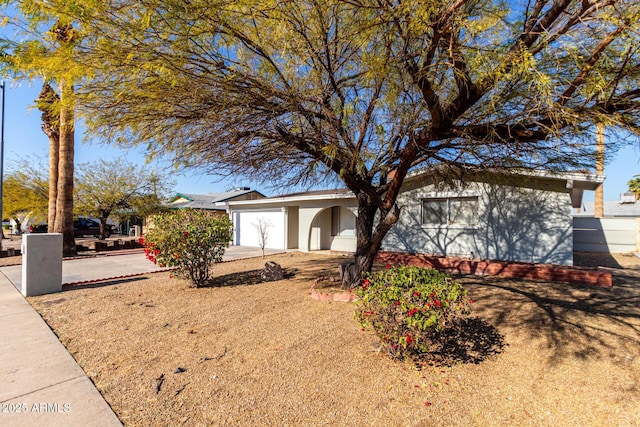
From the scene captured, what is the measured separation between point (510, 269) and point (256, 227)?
12.3 metres

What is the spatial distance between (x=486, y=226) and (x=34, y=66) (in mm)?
11076

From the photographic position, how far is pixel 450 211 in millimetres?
11094

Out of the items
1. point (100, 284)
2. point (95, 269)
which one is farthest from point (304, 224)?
point (100, 284)

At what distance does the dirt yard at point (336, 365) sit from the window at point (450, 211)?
4.61 metres

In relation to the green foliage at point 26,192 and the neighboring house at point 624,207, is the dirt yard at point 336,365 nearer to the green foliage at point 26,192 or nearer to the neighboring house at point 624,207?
the green foliage at point 26,192

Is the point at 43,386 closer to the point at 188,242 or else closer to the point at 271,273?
the point at 188,242

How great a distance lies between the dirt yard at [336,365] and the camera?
2871mm

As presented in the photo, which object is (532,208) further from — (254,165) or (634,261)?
(254,165)

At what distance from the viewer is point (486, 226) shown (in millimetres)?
10344

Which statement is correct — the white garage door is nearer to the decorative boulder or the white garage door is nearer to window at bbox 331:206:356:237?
window at bbox 331:206:356:237

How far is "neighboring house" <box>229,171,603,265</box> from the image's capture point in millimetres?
9195

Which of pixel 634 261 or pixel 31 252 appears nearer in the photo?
pixel 31 252

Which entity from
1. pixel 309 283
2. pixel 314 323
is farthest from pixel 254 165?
pixel 309 283

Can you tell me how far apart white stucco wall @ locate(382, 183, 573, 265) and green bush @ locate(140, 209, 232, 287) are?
16.5ft
